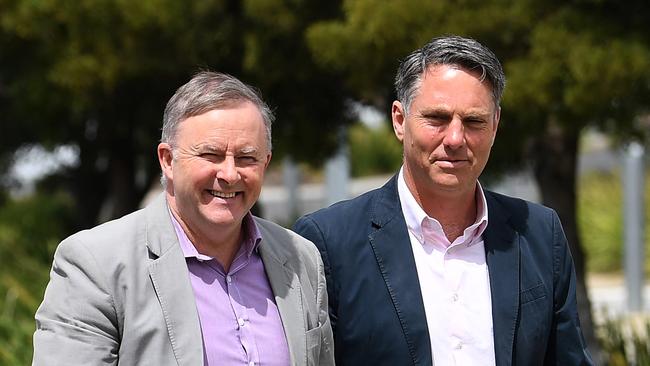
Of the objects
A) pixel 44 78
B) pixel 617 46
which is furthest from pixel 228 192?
pixel 44 78

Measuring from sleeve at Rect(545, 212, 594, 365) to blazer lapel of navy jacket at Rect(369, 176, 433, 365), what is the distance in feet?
1.36

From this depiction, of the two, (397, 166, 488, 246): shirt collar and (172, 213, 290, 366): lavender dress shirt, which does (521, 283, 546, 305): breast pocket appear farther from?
(172, 213, 290, 366): lavender dress shirt

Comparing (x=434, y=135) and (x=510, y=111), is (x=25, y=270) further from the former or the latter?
(x=434, y=135)

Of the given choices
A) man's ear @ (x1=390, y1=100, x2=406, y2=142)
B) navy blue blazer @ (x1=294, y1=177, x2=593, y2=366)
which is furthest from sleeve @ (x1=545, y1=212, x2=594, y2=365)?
man's ear @ (x1=390, y1=100, x2=406, y2=142)

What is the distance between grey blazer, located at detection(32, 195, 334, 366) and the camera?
8.52ft

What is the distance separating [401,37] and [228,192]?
3.04 metres

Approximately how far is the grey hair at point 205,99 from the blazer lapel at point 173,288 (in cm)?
20

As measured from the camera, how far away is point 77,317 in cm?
260

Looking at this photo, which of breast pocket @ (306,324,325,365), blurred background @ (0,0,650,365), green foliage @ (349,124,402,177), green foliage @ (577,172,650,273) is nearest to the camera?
breast pocket @ (306,324,325,365)

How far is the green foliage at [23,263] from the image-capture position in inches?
258

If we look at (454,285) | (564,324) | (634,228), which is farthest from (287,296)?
(634,228)

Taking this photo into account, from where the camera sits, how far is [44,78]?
8.23 meters

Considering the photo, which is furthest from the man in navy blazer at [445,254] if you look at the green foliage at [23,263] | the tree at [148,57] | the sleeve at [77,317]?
the tree at [148,57]

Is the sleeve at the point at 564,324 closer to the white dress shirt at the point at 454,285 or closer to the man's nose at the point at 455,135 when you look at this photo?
the white dress shirt at the point at 454,285
